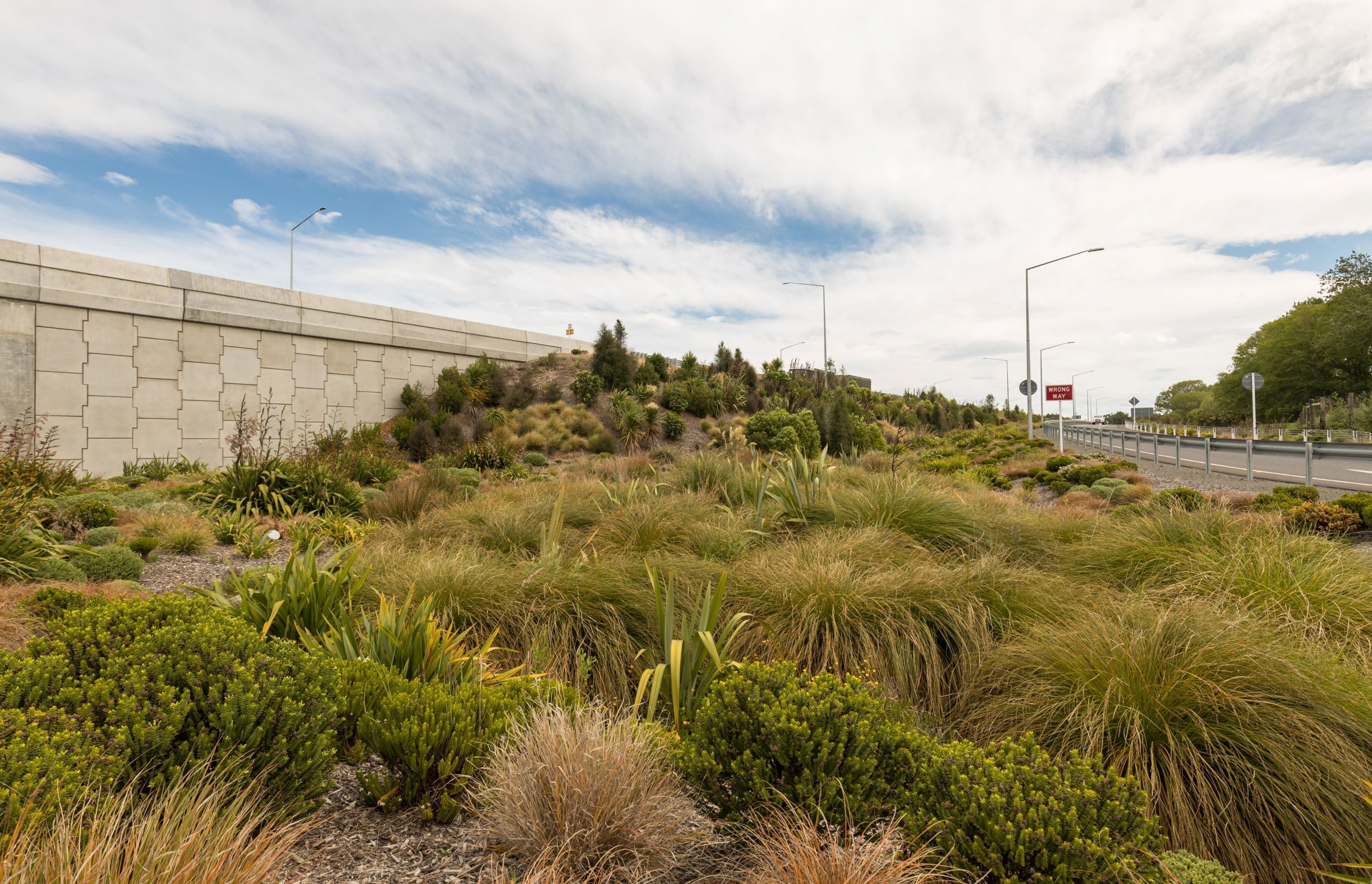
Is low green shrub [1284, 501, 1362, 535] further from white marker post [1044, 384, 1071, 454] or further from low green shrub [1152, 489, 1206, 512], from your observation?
white marker post [1044, 384, 1071, 454]

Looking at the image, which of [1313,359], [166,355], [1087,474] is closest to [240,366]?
[166,355]

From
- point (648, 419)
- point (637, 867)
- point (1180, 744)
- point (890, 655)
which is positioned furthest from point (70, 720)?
point (648, 419)

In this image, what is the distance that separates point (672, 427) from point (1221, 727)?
21357 millimetres

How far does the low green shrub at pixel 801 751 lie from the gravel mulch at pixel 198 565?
17.3 feet

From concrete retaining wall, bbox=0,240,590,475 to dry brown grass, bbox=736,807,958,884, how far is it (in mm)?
17272

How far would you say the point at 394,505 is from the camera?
851 centimetres

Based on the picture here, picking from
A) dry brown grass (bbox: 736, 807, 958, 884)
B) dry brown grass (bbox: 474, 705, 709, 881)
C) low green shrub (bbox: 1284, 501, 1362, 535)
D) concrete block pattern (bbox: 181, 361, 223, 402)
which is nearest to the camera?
dry brown grass (bbox: 736, 807, 958, 884)

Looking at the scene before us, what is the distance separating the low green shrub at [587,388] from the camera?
25.5m

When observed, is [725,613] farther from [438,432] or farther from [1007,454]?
[1007,454]

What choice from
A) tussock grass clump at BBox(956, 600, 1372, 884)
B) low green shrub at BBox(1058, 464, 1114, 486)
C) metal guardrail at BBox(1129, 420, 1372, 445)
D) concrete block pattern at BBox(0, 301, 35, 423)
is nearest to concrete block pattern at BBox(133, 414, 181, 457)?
concrete block pattern at BBox(0, 301, 35, 423)

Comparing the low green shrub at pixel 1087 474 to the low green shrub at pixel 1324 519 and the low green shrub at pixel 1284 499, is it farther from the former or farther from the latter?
the low green shrub at pixel 1324 519

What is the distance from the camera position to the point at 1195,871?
1.88 meters

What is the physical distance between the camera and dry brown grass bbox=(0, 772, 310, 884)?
4.96 ft

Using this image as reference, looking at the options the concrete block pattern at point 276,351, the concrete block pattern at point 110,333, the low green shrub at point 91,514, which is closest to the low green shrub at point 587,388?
the concrete block pattern at point 276,351
